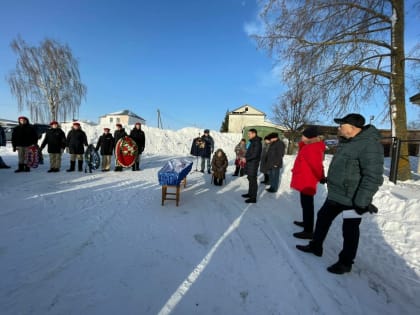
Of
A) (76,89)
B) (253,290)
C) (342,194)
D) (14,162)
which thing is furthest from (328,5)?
(76,89)

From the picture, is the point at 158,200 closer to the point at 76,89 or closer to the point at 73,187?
the point at 73,187

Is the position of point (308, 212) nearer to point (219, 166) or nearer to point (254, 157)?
point (254, 157)

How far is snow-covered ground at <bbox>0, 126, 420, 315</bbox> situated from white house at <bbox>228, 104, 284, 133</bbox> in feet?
132

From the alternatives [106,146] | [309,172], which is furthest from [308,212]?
[106,146]

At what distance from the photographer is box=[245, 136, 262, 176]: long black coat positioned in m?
5.10

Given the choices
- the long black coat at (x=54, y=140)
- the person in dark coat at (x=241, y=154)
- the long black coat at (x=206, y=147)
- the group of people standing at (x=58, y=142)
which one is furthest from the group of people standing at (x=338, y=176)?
the long black coat at (x=54, y=140)

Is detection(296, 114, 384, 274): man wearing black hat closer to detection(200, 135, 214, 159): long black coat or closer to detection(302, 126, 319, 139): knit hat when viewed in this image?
detection(302, 126, 319, 139): knit hat

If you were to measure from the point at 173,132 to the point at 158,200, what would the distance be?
19.7 meters

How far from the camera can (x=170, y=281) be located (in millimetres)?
→ 2209

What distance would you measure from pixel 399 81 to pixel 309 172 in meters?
6.72

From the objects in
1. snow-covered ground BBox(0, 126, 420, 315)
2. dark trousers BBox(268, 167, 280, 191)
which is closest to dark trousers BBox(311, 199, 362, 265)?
snow-covered ground BBox(0, 126, 420, 315)

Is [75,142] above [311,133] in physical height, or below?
below

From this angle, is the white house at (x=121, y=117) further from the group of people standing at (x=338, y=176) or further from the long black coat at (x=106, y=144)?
the group of people standing at (x=338, y=176)

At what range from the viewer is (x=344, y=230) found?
2.41m
